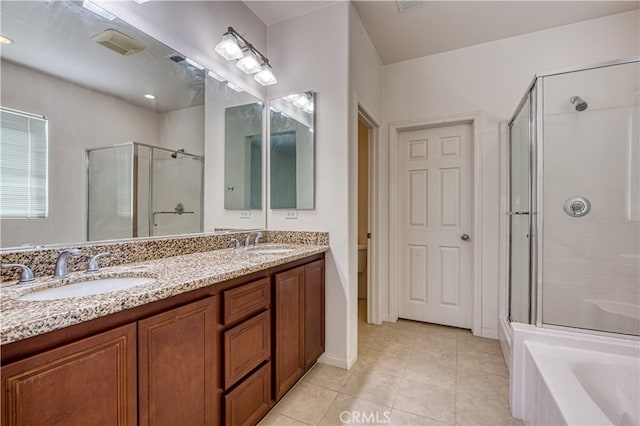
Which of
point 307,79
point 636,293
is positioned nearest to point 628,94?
point 636,293

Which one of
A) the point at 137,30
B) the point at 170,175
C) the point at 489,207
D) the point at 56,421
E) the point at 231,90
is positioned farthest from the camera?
the point at 489,207

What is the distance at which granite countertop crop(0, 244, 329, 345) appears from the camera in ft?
2.12

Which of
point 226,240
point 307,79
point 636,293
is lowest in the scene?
point 636,293

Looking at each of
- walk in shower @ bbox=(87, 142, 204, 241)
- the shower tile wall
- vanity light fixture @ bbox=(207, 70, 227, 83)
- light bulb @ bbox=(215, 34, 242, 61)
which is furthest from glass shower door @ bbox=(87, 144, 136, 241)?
the shower tile wall

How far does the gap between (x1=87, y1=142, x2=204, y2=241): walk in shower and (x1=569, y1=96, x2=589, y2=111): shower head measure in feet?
8.94

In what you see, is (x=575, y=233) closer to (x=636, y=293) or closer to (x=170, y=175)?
(x=636, y=293)

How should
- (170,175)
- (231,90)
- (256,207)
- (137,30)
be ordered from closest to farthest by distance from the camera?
(137,30) < (170,175) < (231,90) < (256,207)

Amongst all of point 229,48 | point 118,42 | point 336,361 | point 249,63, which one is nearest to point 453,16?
point 249,63

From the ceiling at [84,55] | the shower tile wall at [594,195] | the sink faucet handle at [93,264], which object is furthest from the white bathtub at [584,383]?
the ceiling at [84,55]

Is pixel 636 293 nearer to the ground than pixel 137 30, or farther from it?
nearer to the ground

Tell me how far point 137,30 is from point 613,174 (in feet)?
10.5

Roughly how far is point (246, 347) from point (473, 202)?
7.71ft

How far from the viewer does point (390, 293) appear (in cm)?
292

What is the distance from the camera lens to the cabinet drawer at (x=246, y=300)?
121cm
